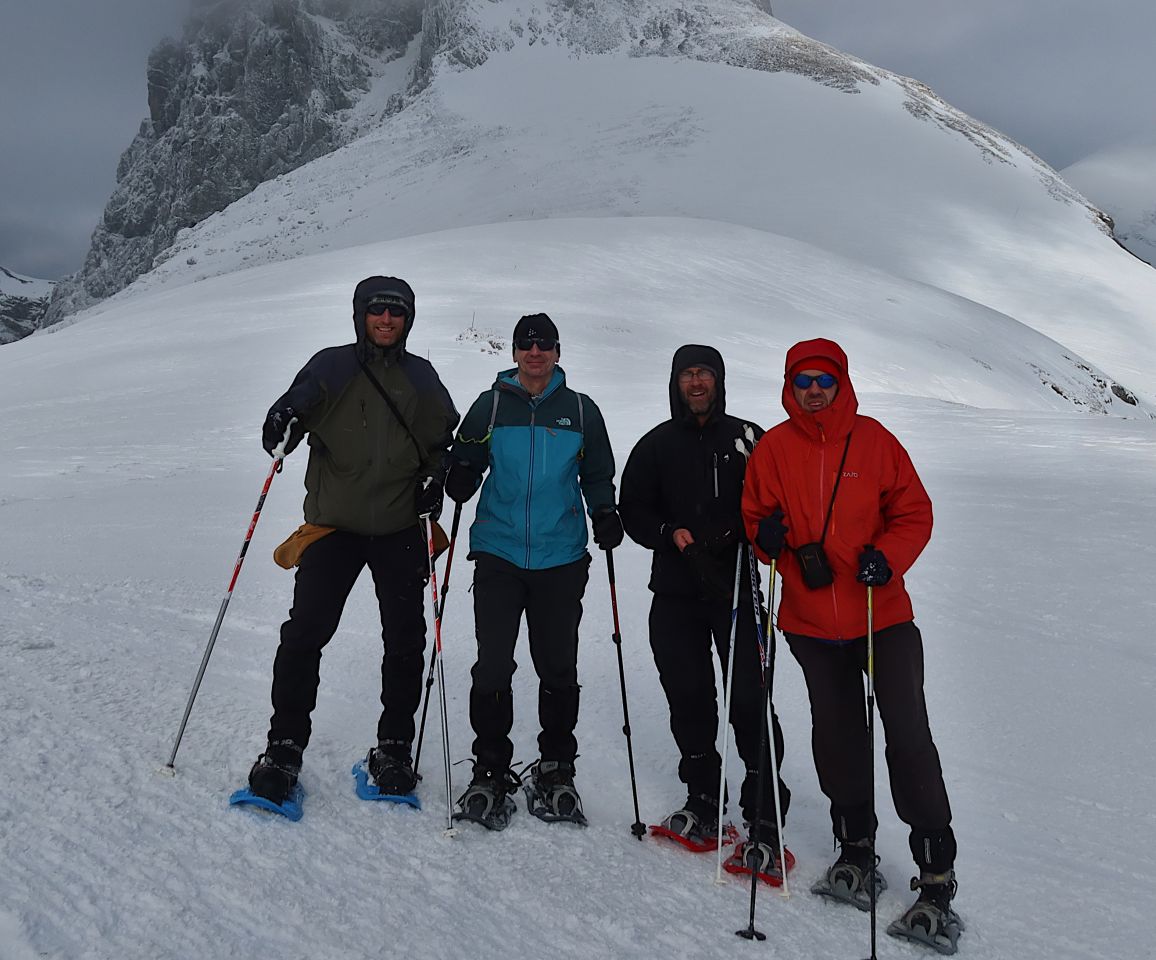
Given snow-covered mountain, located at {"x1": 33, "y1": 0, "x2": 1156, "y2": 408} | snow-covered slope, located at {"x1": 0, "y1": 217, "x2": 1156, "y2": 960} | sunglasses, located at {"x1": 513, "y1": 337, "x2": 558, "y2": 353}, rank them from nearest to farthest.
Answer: snow-covered slope, located at {"x1": 0, "y1": 217, "x2": 1156, "y2": 960}
sunglasses, located at {"x1": 513, "y1": 337, "x2": 558, "y2": 353}
snow-covered mountain, located at {"x1": 33, "y1": 0, "x2": 1156, "y2": 408}

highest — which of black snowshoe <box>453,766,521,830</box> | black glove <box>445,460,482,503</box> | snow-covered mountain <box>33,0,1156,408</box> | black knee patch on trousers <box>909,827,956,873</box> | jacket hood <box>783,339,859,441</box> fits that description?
snow-covered mountain <box>33,0,1156,408</box>

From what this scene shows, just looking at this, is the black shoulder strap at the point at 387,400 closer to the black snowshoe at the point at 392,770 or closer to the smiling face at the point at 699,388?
the smiling face at the point at 699,388

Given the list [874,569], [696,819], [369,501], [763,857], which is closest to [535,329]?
[369,501]

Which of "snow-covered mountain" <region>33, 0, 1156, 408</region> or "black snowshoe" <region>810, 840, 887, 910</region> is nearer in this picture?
"black snowshoe" <region>810, 840, 887, 910</region>

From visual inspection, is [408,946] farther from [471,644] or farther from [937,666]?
[937,666]

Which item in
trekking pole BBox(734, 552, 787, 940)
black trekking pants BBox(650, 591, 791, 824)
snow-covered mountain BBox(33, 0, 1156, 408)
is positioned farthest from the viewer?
snow-covered mountain BBox(33, 0, 1156, 408)

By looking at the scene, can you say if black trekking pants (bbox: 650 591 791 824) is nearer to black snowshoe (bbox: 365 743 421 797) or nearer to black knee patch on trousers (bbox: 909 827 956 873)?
black knee patch on trousers (bbox: 909 827 956 873)

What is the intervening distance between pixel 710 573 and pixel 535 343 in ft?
4.04

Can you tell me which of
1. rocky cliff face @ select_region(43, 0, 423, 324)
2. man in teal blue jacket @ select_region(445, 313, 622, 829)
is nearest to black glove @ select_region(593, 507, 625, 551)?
man in teal blue jacket @ select_region(445, 313, 622, 829)

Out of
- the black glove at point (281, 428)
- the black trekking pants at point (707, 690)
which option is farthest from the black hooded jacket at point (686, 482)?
the black glove at point (281, 428)

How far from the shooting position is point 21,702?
3672mm

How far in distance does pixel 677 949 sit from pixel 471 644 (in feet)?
9.67

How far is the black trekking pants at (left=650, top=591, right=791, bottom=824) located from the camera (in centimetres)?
362

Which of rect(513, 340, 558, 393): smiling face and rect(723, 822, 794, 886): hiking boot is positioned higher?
rect(513, 340, 558, 393): smiling face
